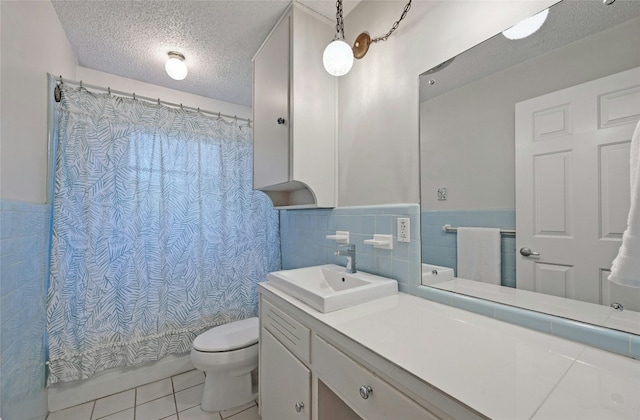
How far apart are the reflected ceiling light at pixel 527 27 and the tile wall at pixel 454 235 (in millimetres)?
611

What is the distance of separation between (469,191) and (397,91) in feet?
2.02

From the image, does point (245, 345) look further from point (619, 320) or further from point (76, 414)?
point (619, 320)

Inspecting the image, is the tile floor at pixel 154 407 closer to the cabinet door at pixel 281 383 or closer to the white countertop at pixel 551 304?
the cabinet door at pixel 281 383

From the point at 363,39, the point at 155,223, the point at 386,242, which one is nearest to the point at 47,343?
the point at 155,223

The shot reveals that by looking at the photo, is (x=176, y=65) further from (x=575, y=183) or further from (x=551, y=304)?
(x=551, y=304)

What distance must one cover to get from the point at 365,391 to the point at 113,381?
2.03 meters

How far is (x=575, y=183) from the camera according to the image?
75 centimetres

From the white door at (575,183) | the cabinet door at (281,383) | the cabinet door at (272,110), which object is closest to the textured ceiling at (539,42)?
the white door at (575,183)

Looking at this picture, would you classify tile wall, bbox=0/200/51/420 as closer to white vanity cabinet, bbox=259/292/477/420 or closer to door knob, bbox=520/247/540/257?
white vanity cabinet, bbox=259/292/477/420

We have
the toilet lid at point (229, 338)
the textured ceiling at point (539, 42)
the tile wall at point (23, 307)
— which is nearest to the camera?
the textured ceiling at point (539, 42)

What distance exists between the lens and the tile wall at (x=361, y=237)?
1.19m

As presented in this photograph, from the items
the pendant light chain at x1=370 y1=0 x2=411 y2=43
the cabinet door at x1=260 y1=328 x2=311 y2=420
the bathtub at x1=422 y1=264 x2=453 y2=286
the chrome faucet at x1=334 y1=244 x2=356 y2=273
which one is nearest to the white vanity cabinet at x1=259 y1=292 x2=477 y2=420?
the cabinet door at x1=260 y1=328 x2=311 y2=420

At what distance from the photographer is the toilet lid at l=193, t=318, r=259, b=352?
5.27 feet

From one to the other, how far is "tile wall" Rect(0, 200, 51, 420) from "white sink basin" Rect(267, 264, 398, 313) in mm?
1119
